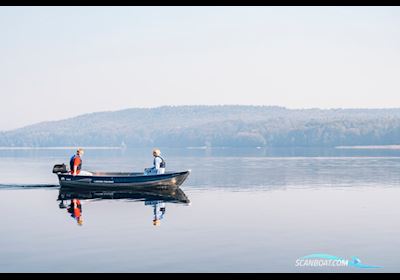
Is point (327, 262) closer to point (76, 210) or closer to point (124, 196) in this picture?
point (76, 210)

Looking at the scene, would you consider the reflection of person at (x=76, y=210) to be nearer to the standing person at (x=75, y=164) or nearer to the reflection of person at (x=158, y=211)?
the reflection of person at (x=158, y=211)

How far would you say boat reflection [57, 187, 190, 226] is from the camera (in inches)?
1447

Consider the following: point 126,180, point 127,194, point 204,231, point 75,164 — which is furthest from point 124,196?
point 204,231

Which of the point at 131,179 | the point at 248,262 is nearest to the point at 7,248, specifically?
the point at 248,262

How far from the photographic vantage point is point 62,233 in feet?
90.2

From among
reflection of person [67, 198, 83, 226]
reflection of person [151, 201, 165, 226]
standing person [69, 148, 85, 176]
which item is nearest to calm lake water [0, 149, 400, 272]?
reflection of person [151, 201, 165, 226]

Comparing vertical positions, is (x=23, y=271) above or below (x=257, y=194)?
below

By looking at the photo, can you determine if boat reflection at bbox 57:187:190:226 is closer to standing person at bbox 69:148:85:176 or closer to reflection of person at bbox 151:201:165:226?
reflection of person at bbox 151:201:165:226

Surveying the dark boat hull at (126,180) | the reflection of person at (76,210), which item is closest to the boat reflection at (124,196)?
the reflection of person at (76,210)

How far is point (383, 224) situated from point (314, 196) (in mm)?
13956

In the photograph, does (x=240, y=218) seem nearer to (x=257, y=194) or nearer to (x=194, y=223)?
(x=194, y=223)

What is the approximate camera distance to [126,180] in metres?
47.1

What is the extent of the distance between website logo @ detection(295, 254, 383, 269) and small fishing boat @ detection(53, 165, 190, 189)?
25180mm

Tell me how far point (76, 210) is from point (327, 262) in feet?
61.0
